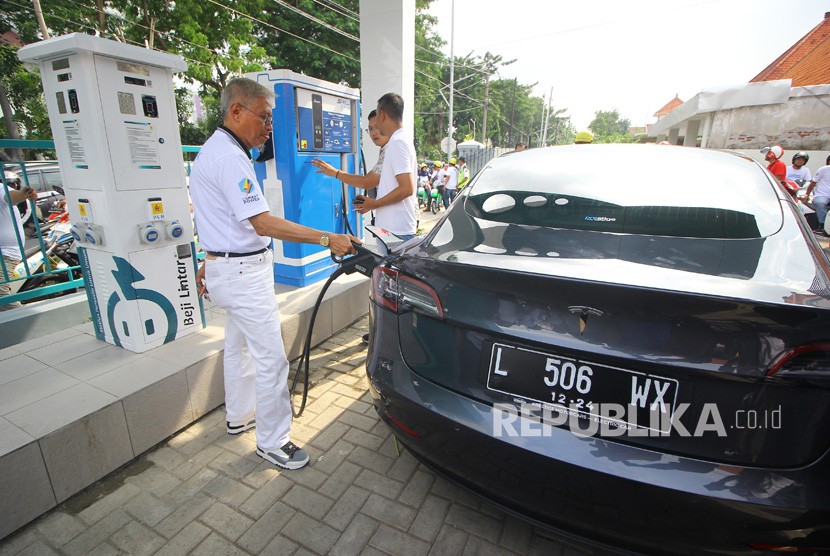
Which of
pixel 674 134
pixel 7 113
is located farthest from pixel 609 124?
pixel 7 113

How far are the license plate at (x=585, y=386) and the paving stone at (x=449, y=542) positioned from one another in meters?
0.80

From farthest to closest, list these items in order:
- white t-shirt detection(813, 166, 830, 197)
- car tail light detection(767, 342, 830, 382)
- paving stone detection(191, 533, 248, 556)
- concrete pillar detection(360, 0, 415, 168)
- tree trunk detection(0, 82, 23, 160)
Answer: tree trunk detection(0, 82, 23, 160), white t-shirt detection(813, 166, 830, 197), concrete pillar detection(360, 0, 415, 168), paving stone detection(191, 533, 248, 556), car tail light detection(767, 342, 830, 382)

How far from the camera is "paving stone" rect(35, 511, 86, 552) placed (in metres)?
1.76

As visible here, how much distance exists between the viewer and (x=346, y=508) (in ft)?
6.28

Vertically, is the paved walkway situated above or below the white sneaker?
below

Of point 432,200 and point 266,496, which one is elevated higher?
point 432,200

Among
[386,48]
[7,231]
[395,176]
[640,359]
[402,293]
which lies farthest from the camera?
[386,48]

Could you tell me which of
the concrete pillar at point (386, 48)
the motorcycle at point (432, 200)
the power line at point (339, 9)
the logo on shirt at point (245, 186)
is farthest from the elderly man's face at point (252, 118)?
the power line at point (339, 9)

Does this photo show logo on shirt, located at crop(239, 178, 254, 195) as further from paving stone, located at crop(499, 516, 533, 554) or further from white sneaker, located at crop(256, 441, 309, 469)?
paving stone, located at crop(499, 516, 533, 554)

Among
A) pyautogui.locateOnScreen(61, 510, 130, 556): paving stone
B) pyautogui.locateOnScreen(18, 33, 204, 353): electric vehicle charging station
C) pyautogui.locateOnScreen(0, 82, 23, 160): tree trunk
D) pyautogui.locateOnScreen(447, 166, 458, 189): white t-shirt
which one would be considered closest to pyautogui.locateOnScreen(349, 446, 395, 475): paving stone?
pyautogui.locateOnScreen(61, 510, 130, 556): paving stone

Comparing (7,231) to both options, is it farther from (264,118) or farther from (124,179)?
(264,118)

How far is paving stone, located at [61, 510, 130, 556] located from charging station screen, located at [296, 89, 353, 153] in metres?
2.99

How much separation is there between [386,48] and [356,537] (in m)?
5.20

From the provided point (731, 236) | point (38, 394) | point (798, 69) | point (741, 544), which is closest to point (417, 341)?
point (741, 544)
